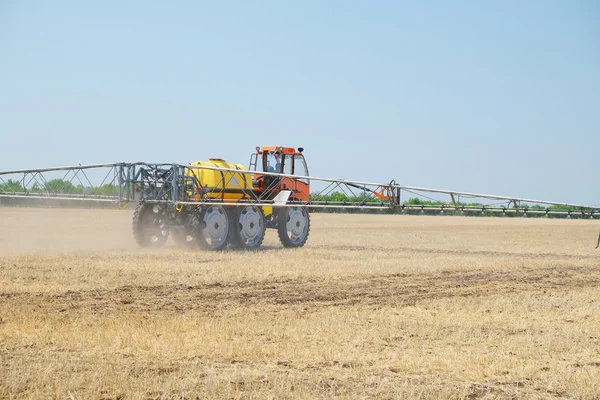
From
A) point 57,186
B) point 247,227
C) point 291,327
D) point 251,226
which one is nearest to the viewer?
point 291,327

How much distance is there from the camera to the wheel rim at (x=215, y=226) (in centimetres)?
2234

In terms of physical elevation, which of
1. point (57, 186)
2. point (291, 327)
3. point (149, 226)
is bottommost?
point (291, 327)

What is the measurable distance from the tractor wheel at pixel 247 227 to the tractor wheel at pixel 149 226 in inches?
81.7

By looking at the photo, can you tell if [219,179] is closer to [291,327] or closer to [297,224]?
[297,224]

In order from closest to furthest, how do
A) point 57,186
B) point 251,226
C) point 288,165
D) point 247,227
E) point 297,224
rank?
point 57,186 → point 247,227 → point 251,226 → point 288,165 → point 297,224

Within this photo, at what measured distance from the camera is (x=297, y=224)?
2561 centimetres

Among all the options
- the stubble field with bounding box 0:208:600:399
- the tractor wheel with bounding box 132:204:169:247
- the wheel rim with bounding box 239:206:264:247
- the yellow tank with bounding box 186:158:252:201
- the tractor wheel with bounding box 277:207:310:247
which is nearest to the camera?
the stubble field with bounding box 0:208:600:399

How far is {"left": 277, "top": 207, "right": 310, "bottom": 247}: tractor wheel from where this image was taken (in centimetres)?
2514

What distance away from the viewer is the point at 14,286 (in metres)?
14.4

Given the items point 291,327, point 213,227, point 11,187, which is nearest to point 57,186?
point 11,187

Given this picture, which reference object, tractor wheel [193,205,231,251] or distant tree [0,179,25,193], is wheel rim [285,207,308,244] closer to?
tractor wheel [193,205,231,251]

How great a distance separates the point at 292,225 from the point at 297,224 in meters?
0.24

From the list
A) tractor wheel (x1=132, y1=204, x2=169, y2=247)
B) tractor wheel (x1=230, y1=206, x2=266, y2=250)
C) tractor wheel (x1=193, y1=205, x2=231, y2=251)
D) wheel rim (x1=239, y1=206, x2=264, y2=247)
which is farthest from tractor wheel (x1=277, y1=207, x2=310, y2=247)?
tractor wheel (x1=132, y1=204, x2=169, y2=247)

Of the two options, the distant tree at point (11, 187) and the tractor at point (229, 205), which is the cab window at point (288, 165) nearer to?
the tractor at point (229, 205)
